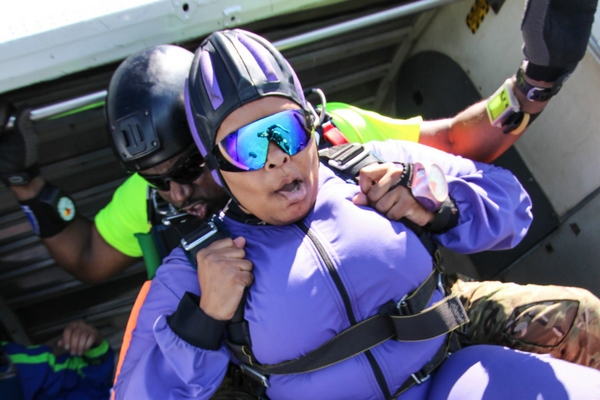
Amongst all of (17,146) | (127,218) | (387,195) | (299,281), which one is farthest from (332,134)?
(17,146)

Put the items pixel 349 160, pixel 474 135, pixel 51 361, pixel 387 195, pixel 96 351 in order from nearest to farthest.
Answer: pixel 387 195, pixel 349 160, pixel 474 135, pixel 51 361, pixel 96 351

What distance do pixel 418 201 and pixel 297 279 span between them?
0.47 m

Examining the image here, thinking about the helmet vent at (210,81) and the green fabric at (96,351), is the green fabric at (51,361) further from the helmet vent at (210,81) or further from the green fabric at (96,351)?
the helmet vent at (210,81)

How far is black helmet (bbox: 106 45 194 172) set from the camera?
1.78 meters

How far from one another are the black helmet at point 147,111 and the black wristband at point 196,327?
58cm

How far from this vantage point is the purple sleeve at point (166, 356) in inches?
59.4

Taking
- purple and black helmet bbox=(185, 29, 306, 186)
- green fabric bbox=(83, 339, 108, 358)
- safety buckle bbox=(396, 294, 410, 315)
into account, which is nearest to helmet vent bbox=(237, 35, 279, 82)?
purple and black helmet bbox=(185, 29, 306, 186)

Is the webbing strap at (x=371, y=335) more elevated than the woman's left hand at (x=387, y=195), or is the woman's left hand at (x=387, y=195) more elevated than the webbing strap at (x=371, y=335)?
the woman's left hand at (x=387, y=195)

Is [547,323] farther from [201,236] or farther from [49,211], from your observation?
[49,211]

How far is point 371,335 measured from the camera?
1.55 m

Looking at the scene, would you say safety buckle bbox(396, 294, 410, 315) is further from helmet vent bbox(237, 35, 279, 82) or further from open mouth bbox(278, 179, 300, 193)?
helmet vent bbox(237, 35, 279, 82)

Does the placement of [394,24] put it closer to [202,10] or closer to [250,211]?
[202,10]

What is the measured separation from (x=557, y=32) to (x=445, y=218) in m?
0.73

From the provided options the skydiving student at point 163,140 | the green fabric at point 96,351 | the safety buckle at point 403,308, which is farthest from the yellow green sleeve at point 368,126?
the green fabric at point 96,351
